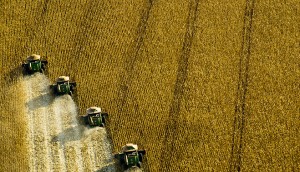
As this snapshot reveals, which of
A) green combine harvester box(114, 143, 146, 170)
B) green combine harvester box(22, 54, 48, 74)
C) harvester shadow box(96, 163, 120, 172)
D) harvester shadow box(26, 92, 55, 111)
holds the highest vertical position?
green combine harvester box(22, 54, 48, 74)

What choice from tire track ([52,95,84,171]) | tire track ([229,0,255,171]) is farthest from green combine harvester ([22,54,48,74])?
tire track ([229,0,255,171])

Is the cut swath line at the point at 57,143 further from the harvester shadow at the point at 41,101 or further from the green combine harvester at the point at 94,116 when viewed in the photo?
the green combine harvester at the point at 94,116

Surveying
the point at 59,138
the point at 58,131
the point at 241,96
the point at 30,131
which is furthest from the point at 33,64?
the point at 241,96

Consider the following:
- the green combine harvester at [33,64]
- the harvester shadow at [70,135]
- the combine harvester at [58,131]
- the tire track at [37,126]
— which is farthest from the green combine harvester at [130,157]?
the green combine harvester at [33,64]

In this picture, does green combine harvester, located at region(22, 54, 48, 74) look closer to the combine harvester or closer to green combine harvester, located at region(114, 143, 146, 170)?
the combine harvester

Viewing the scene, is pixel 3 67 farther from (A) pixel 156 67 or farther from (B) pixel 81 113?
(A) pixel 156 67

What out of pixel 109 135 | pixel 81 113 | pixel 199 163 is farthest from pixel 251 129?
pixel 81 113

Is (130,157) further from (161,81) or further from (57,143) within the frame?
(161,81)
